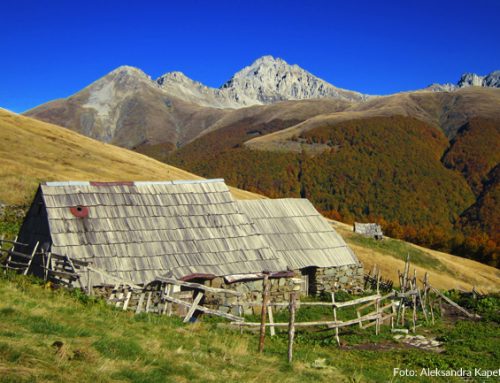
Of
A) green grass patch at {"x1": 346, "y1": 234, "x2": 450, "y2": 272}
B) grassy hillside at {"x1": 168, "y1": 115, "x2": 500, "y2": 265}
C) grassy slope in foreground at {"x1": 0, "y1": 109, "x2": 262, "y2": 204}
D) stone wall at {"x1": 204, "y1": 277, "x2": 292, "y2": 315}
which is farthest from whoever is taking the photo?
grassy hillside at {"x1": 168, "y1": 115, "x2": 500, "y2": 265}

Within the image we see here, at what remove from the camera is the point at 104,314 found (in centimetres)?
1371

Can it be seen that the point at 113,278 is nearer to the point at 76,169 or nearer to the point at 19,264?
the point at 19,264

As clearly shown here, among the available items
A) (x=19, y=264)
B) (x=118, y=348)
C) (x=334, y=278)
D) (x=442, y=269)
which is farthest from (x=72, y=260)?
(x=442, y=269)

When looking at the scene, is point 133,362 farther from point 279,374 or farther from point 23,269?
point 23,269

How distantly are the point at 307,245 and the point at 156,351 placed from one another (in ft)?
59.8

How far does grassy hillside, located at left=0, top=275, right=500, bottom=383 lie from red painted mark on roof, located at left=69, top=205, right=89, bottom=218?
5.21 meters

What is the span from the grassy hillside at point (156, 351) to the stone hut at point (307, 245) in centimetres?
798

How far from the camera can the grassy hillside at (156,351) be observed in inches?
341

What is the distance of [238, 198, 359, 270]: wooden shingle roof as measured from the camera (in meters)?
27.1

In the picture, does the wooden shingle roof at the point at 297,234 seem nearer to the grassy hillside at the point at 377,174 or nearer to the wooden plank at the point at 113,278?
the wooden plank at the point at 113,278

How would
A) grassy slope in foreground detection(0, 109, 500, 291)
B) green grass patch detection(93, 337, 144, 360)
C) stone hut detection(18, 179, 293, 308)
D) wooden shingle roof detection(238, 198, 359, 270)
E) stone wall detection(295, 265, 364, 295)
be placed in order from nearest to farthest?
1. green grass patch detection(93, 337, 144, 360)
2. stone hut detection(18, 179, 293, 308)
3. wooden shingle roof detection(238, 198, 359, 270)
4. stone wall detection(295, 265, 364, 295)
5. grassy slope in foreground detection(0, 109, 500, 291)

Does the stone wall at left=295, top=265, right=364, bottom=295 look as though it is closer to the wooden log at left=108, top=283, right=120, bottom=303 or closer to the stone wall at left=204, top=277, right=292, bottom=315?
the stone wall at left=204, top=277, right=292, bottom=315

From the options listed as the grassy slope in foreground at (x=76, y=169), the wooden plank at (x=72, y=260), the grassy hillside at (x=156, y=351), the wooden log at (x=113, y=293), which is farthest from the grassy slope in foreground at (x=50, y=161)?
Result: the grassy hillside at (x=156, y=351)

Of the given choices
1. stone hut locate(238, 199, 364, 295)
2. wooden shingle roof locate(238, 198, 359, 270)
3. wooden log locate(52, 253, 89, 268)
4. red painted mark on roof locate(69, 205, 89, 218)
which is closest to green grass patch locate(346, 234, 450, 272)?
wooden shingle roof locate(238, 198, 359, 270)
